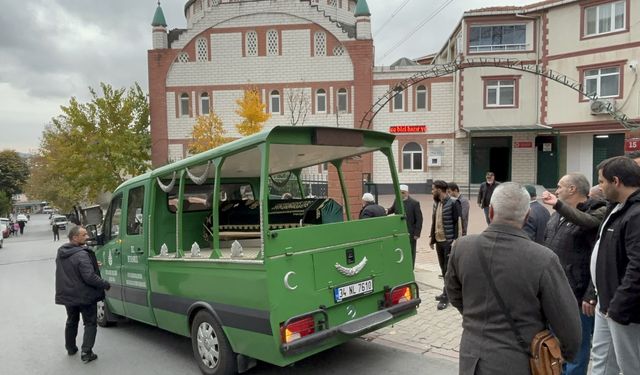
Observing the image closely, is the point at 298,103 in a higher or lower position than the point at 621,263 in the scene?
higher

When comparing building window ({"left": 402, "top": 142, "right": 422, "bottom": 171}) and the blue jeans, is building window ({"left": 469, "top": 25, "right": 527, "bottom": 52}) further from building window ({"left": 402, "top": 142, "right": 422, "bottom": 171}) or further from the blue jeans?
the blue jeans

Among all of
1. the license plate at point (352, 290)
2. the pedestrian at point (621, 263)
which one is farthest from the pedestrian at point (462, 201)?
the pedestrian at point (621, 263)

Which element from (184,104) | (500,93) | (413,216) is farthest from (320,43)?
(413,216)

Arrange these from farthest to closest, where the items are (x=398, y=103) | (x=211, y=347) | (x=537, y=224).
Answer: (x=398, y=103), (x=537, y=224), (x=211, y=347)

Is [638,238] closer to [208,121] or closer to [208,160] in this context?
[208,160]

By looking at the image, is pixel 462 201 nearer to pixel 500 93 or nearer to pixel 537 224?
pixel 537 224

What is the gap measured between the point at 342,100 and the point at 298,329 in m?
27.0

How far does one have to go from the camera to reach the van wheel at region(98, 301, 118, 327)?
6.86 m

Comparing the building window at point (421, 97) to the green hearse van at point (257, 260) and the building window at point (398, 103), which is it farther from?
the green hearse van at point (257, 260)

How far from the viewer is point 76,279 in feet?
17.6

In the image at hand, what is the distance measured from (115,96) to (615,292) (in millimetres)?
32805

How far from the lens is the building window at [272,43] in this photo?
1194 inches

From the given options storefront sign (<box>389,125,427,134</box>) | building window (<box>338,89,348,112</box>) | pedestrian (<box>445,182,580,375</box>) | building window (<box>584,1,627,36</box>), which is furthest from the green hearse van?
building window (<box>338,89,348,112</box>)

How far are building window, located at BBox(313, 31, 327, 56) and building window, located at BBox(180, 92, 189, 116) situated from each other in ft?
30.9
